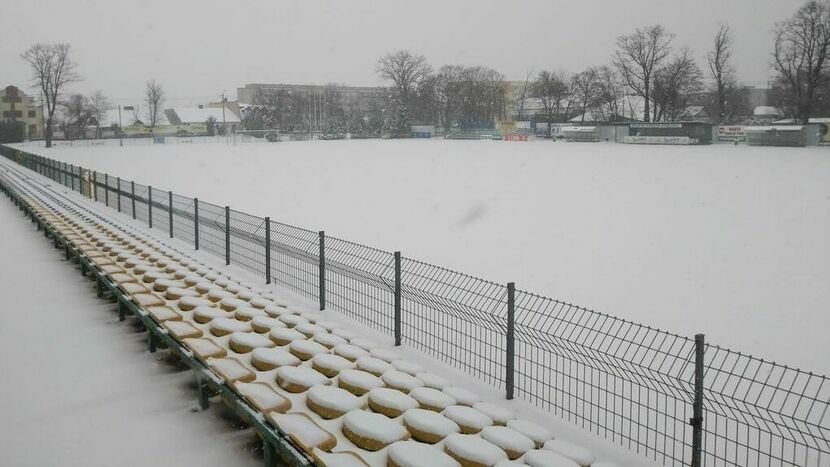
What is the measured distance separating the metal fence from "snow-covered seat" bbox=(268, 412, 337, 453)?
1.95m

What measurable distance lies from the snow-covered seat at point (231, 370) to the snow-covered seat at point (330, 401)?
0.58 meters

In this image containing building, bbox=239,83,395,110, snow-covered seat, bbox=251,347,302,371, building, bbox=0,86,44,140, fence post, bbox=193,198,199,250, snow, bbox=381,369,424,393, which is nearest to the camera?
snow, bbox=381,369,424,393

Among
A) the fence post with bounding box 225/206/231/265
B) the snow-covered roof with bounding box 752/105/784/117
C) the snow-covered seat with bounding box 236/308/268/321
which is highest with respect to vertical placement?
the snow-covered roof with bounding box 752/105/784/117

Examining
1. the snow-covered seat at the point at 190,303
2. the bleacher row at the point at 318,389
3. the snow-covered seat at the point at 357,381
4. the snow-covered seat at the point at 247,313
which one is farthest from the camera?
the snow-covered seat at the point at 190,303

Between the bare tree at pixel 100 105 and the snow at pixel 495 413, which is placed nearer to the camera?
the snow at pixel 495 413

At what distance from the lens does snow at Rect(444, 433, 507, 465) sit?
438 centimetres

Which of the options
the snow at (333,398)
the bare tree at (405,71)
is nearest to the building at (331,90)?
the bare tree at (405,71)

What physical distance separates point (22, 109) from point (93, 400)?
441 ft

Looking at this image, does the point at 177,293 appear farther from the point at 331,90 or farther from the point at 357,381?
the point at 331,90

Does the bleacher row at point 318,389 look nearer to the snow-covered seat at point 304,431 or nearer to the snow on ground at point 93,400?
the snow-covered seat at point 304,431

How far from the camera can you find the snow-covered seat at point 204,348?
6078mm

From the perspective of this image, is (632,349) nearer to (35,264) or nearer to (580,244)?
(580,244)

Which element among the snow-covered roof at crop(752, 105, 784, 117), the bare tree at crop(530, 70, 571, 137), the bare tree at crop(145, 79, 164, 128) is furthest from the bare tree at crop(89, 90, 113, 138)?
the snow-covered roof at crop(752, 105, 784, 117)

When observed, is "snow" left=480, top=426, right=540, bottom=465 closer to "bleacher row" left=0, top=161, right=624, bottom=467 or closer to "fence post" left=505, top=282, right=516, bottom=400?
"bleacher row" left=0, top=161, right=624, bottom=467
